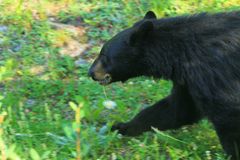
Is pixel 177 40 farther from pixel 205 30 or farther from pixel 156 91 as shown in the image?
pixel 156 91

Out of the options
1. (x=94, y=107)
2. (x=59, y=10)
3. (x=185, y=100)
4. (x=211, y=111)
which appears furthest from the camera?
(x=59, y=10)

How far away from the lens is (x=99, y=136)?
5.23 m

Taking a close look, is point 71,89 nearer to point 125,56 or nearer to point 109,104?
point 109,104

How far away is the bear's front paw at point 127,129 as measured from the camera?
5477 mm

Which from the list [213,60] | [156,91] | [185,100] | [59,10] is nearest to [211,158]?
[185,100]

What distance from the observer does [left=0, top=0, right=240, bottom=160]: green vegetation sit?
5062mm

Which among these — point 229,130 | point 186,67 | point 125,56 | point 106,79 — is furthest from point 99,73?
point 229,130

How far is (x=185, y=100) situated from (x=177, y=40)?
60 cm

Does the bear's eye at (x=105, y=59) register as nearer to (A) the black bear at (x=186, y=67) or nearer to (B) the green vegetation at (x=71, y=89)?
(A) the black bear at (x=186, y=67)

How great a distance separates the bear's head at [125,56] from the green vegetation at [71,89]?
0.40m

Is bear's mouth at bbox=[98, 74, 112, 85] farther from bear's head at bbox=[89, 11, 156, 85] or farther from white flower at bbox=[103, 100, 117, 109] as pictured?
white flower at bbox=[103, 100, 117, 109]

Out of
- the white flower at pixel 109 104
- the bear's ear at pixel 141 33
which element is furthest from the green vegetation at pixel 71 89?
the bear's ear at pixel 141 33

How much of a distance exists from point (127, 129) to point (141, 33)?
101 centimetres

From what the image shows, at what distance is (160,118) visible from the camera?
17.9ft
